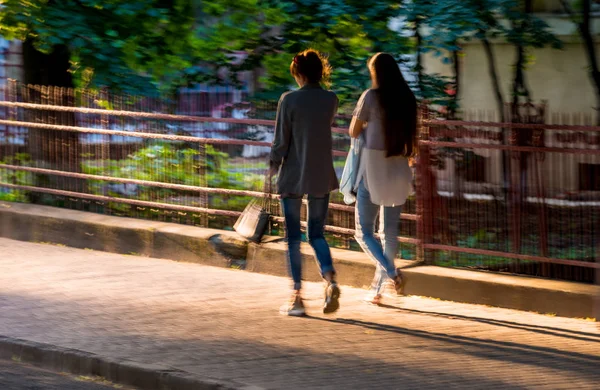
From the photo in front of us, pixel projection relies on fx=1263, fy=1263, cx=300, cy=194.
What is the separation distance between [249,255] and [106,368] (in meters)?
3.77

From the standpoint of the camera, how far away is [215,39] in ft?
45.8

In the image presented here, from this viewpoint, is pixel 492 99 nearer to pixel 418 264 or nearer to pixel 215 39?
pixel 215 39

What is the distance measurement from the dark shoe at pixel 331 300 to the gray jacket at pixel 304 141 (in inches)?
27.2

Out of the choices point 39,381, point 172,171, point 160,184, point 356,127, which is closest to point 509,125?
point 356,127

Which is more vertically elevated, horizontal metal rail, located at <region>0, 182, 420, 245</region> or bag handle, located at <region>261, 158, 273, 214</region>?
bag handle, located at <region>261, 158, 273, 214</region>

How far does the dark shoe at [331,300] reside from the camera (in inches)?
350

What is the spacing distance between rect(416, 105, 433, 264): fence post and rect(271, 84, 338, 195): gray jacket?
1243 mm

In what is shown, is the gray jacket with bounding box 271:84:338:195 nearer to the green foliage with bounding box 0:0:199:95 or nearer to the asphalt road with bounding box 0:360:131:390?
the asphalt road with bounding box 0:360:131:390

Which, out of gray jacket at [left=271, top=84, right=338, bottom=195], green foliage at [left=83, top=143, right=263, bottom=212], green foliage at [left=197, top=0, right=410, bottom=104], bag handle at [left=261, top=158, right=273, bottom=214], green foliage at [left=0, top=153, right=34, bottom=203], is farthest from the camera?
green foliage at [left=0, top=153, right=34, bottom=203]

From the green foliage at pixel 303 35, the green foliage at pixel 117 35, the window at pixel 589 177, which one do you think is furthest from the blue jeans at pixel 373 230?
the green foliage at pixel 117 35

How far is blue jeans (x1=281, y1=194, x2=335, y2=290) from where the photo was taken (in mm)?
9000

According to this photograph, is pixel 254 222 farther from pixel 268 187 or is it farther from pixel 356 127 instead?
pixel 356 127

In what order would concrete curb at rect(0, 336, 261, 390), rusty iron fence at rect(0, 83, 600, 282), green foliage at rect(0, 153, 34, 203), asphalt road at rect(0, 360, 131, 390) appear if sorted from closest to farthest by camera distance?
concrete curb at rect(0, 336, 261, 390)
asphalt road at rect(0, 360, 131, 390)
rusty iron fence at rect(0, 83, 600, 282)
green foliage at rect(0, 153, 34, 203)

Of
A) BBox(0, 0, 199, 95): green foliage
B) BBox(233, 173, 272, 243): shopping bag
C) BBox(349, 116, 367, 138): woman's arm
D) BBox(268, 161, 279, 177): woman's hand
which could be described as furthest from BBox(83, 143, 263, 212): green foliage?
BBox(349, 116, 367, 138): woman's arm
